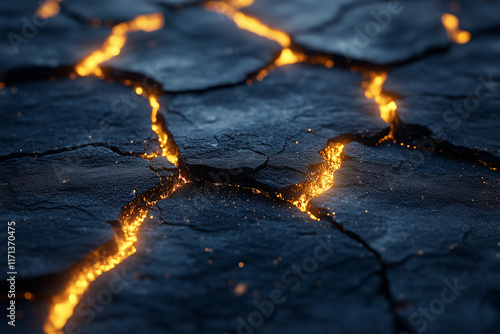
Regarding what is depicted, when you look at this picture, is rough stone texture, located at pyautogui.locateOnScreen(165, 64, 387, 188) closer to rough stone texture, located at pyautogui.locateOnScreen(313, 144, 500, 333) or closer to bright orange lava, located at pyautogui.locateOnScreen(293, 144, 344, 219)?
bright orange lava, located at pyautogui.locateOnScreen(293, 144, 344, 219)

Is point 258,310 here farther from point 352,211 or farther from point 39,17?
point 39,17

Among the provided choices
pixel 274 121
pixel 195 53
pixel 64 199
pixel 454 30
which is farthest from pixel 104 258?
pixel 454 30

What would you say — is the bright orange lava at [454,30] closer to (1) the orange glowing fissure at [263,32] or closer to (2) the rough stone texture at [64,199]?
(1) the orange glowing fissure at [263,32]

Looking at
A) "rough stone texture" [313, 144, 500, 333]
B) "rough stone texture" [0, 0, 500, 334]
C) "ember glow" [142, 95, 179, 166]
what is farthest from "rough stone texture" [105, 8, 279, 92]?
"rough stone texture" [313, 144, 500, 333]

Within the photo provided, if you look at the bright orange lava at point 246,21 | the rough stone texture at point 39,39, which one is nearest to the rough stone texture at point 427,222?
the bright orange lava at point 246,21

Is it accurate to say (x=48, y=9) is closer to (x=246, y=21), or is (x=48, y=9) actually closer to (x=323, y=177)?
(x=246, y=21)

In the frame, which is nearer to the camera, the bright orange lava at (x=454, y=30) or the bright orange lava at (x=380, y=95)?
the bright orange lava at (x=380, y=95)

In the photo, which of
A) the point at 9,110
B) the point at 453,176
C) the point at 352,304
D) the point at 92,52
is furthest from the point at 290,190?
the point at 92,52
